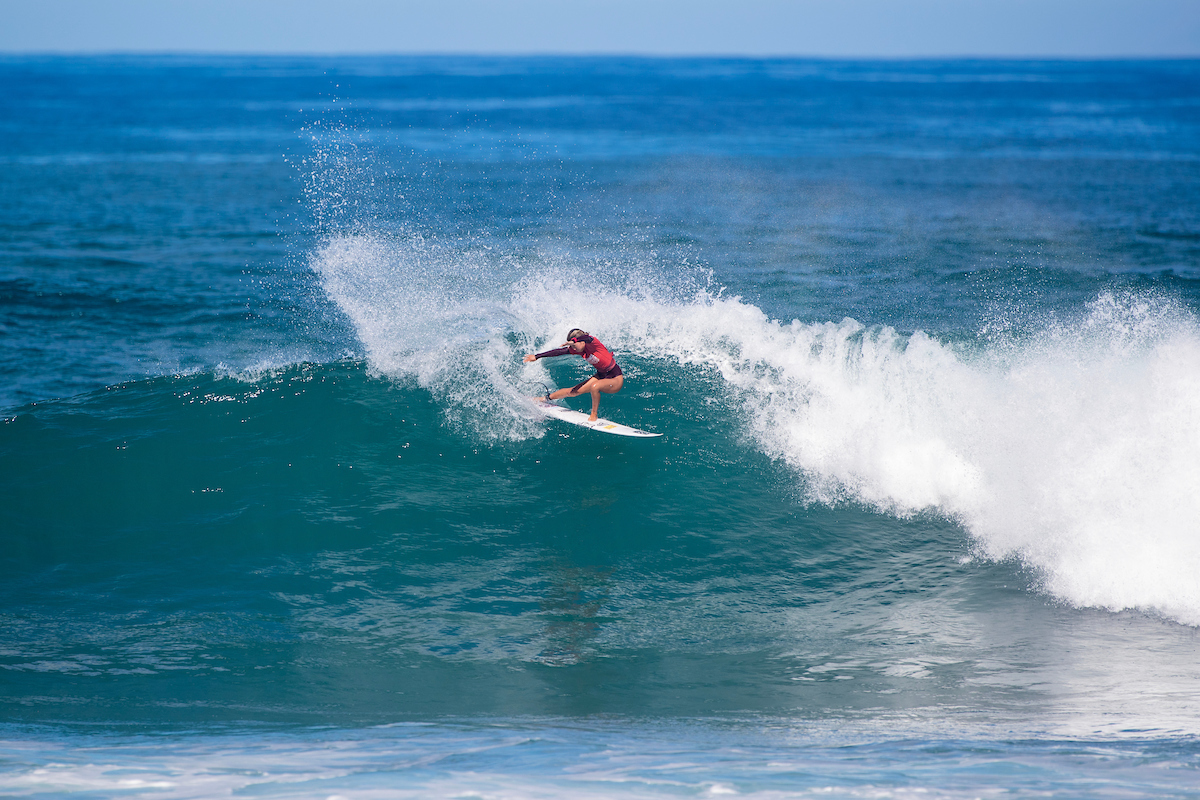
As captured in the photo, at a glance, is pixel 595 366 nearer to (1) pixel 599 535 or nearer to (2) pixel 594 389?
(2) pixel 594 389

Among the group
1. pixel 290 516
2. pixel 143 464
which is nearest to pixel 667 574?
pixel 290 516

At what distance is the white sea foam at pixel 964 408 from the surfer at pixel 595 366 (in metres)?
0.85

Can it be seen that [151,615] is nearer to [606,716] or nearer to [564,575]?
[564,575]

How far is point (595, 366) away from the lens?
11164mm

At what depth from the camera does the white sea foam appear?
9.14 m

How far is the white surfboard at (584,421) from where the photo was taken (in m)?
11.2

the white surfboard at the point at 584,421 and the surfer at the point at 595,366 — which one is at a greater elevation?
the surfer at the point at 595,366

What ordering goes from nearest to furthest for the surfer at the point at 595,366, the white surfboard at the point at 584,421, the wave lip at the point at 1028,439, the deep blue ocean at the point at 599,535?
the deep blue ocean at the point at 599,535, the wave lip at the point at 1028,439, the surfer at the point at 595,366, the white surfboard at the point at 584,421

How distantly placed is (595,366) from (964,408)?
4.75 meters

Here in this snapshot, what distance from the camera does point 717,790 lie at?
5.19 meters

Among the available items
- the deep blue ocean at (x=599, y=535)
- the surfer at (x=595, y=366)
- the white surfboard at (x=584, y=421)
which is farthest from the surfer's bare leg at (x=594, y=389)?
the deep blue ocean at (x=599, y=535)

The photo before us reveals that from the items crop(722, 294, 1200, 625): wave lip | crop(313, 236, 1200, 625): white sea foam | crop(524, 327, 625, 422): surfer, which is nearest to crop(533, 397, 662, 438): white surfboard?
crop(524, 327, 625, 422): surfer

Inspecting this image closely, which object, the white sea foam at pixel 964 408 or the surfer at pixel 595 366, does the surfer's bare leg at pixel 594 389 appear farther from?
the white sea foam at pixel 964 408

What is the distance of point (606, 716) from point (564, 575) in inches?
91.4
